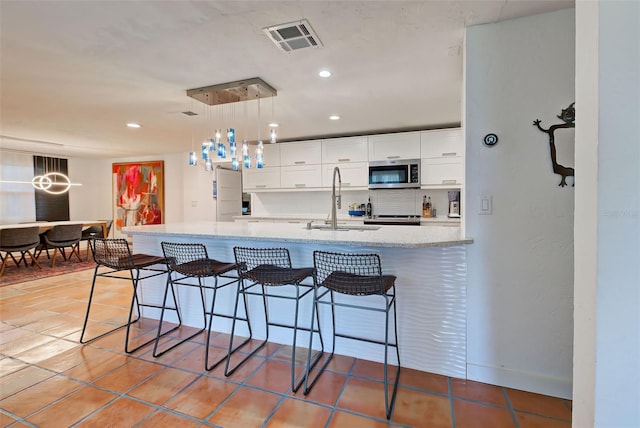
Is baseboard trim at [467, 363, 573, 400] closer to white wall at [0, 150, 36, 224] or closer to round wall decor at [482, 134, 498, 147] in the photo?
round wall decor at [482, 134, 498, 147]

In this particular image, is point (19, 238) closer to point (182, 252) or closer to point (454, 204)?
point (182, 252)

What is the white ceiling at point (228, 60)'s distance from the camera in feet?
5.55

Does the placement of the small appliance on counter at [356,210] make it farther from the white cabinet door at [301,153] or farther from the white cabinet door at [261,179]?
the white cabinet door at [261,179]

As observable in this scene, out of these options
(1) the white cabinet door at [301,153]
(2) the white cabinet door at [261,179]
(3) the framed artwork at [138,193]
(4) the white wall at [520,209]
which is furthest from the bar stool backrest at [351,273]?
(3) the framed artwork at [138,193]

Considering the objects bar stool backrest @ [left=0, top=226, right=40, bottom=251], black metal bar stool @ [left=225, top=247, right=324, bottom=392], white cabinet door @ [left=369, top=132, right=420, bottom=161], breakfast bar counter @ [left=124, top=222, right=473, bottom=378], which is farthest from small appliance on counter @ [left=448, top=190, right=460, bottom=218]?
bar stool backrest @ [left=0, top=226, right=40, bottom=251]

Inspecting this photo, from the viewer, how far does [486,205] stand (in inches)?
74.5

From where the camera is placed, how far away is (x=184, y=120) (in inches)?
154

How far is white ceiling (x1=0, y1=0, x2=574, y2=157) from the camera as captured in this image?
169cm

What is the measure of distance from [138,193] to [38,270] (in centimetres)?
258

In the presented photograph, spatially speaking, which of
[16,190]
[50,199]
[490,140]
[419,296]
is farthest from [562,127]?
[50,199]

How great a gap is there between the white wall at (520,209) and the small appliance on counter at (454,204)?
2672mm

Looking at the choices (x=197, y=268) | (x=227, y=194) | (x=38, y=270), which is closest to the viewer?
(x=197, y=268)

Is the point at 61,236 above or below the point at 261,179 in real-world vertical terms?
below

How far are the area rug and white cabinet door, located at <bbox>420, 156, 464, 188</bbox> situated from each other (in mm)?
5602
